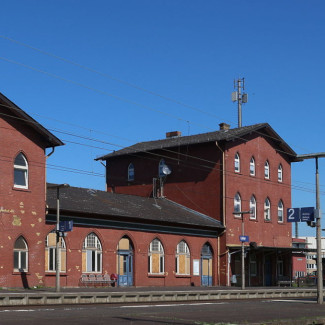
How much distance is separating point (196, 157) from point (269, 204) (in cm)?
748

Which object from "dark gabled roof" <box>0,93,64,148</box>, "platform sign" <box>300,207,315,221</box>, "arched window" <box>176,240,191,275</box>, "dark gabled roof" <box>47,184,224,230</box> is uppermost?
"dark gabled roof" <box>0,93,64,148</box>

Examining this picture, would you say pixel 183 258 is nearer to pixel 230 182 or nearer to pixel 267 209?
pixel 230 182

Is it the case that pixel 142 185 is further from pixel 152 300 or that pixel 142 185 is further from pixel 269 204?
pixel 152 300

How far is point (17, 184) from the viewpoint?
32500 millimetres

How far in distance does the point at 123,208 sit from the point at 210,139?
946 cm

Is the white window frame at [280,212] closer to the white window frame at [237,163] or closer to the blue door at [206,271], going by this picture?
the white window frame at [237,163]

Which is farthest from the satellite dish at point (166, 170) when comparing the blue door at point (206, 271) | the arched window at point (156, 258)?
the arched window at point (156, 258)

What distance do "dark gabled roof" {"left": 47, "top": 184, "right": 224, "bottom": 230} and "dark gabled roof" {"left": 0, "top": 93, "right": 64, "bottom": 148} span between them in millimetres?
3294

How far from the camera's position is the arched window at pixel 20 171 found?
107 ft

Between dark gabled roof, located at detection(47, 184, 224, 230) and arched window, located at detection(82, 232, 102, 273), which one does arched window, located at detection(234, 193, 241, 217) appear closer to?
dark gabled roof, located at detection(47, 184, 224, 230)

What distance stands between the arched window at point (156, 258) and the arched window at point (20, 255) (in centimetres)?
998

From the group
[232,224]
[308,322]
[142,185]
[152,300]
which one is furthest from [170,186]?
[308,322]

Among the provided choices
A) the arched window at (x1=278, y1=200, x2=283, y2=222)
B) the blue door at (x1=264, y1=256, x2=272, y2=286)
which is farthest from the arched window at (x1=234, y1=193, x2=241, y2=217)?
the arched window at (x1=278, y1=200, x2=283, y2=222)

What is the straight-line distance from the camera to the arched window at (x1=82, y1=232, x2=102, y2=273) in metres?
36.4
